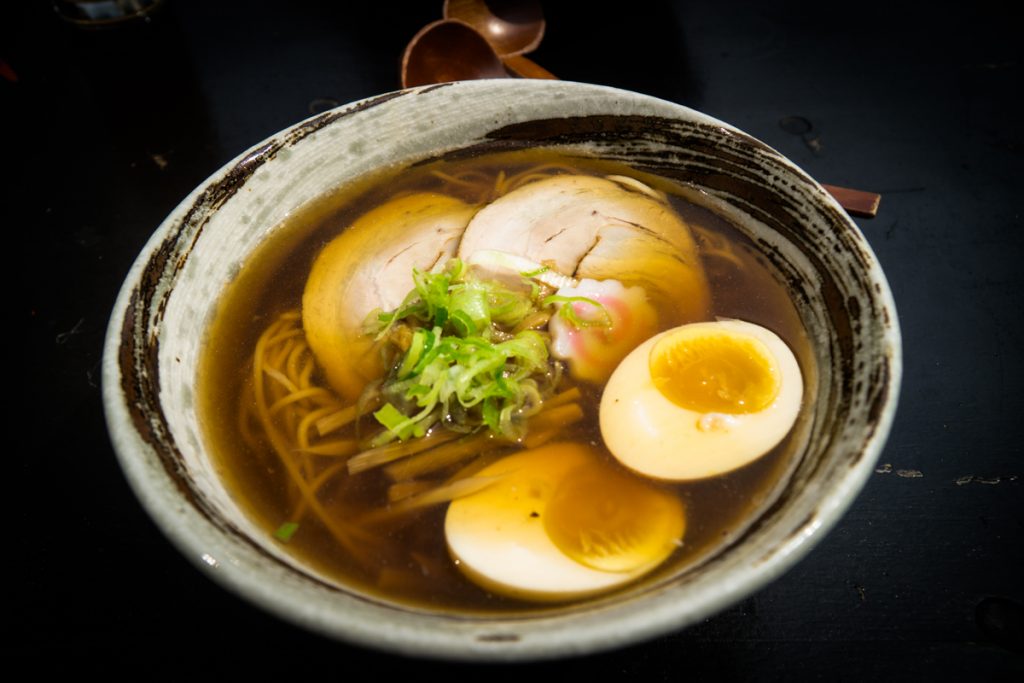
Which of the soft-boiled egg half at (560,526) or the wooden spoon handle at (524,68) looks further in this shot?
the wooden spoon handle at (524,68)

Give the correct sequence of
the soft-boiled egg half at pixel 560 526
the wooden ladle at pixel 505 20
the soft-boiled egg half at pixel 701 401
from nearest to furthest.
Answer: the soft-boiled egg half at pixel 560 526
the soft-boiled egg half at pixel 701 401
the wooden ladle at pixel 505 20

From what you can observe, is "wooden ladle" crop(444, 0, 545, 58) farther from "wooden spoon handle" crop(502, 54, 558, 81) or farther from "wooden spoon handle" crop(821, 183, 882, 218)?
"wooden spoon handle" crop(821, 183, 882, 218)

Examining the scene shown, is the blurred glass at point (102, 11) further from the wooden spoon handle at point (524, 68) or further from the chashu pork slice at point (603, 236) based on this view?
the chashu pork slice at point (603, 236)

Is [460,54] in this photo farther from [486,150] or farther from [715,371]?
Result: [715,371]

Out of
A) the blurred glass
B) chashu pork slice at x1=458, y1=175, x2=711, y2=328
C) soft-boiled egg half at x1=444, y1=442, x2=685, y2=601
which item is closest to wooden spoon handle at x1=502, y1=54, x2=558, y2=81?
chashu pork slice at x1=458, y1=175, x2=711, y2=328

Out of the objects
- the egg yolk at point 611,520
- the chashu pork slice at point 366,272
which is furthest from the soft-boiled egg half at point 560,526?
the chashu pork slice at point 366,272

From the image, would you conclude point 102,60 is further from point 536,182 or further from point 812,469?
point 812,469
